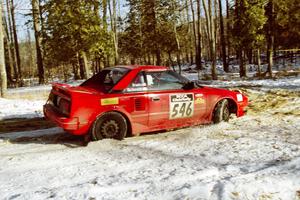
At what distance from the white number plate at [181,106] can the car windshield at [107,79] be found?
117 cm

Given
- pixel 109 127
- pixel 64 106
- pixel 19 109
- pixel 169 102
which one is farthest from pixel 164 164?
pixel 19 109

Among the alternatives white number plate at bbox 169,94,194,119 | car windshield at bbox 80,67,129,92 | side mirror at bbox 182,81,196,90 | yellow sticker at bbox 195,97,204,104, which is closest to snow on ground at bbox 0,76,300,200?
white number plate at bbox 169,94,194,119

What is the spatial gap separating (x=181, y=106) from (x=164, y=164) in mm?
2377

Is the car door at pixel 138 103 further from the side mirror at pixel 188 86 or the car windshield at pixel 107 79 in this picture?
the side mirror at pixel 188 86

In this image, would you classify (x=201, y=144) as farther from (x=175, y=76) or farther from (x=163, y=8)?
(x=163, y=8)

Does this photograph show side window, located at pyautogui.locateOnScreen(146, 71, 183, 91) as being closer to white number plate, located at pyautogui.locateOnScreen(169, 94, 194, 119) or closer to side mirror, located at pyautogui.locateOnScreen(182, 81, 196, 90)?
side mirror, located at pyautogui.locateOnScreen(182, 81, 196, 90)

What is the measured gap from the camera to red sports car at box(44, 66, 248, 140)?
21.4ft

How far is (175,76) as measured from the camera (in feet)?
24.8

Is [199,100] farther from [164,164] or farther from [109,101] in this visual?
[164,164]

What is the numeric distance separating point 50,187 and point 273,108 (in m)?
7.10

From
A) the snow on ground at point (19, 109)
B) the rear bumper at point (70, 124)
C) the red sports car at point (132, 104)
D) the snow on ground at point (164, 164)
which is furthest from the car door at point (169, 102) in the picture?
the snow on ground at point (19, 109)

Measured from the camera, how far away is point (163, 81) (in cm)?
736

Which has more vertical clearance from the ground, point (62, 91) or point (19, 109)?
point (62, 91)

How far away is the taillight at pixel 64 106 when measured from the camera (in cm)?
652
